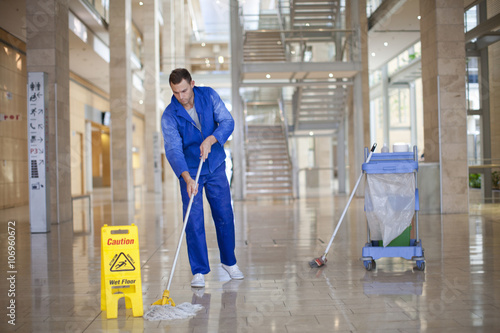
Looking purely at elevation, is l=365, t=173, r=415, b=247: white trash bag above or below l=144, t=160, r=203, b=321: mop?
above

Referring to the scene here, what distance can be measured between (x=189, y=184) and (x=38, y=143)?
16.4ft

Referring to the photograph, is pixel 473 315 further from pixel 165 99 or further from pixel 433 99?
pixel 165 99

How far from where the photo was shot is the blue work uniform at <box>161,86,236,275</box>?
3.97 m

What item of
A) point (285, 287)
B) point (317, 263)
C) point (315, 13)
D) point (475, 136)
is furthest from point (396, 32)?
point (285, 287)

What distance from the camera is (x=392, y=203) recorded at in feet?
14.8

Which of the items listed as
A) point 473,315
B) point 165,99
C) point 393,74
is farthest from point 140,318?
point 165,99

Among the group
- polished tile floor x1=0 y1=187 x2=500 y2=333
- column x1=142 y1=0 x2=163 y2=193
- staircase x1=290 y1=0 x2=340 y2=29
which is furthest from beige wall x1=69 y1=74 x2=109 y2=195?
polished tile floor x1=0 y1=187 x2=500 y2=333

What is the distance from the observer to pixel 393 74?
22.3 metres

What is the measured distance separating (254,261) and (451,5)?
267 inches

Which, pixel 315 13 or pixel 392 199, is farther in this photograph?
pixel 315 13

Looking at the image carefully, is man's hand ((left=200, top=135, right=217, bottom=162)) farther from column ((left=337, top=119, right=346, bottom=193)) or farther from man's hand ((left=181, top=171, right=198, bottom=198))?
column ((left=337, top=119, right=346, bottom=193))

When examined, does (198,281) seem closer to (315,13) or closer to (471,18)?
(471,18)

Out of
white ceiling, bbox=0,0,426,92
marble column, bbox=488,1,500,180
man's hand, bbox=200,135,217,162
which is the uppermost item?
white ceiling, bbox=0,0,426,92

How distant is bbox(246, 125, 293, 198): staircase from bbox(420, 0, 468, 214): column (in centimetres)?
573
